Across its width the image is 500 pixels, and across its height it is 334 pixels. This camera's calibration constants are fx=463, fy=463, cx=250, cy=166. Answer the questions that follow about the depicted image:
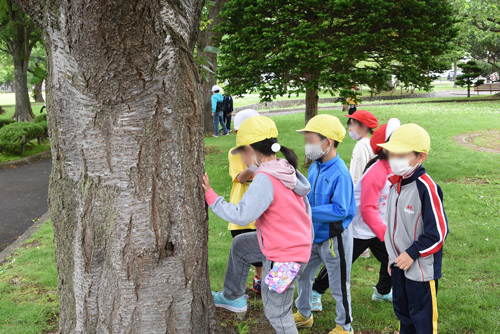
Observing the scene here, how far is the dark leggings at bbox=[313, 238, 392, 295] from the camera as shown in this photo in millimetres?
4082

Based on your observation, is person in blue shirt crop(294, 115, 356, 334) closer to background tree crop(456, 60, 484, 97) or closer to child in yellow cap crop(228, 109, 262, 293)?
child in yellow cap crop(228, 109, 262, 293)

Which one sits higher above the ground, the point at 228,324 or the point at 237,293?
the point at 237,293

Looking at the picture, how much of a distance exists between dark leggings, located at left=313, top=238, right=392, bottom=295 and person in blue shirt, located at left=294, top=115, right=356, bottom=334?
43 cm

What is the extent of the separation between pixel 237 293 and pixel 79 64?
212cm

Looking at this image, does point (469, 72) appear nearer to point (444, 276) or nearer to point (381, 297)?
point (444, 276)

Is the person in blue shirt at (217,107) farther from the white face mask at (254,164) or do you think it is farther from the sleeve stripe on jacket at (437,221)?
the sleeve stripe on jacket at (437,221)

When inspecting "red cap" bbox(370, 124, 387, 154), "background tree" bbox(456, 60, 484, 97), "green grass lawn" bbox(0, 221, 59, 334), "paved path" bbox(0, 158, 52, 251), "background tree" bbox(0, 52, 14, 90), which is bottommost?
"paved path" bbox(0, 158, 52, 251)

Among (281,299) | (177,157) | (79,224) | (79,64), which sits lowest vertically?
(281,299)

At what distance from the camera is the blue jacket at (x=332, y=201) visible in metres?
3.48

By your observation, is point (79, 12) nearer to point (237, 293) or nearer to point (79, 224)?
point (79, 224)

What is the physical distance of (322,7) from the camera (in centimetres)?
852

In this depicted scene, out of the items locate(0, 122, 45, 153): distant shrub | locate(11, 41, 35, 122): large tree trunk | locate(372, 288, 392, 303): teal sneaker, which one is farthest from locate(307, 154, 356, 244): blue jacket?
locate(11, 41, 35, 122): large tree trunk

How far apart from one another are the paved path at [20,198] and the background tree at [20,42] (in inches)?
371

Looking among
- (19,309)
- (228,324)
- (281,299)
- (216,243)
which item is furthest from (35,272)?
(281,299)
